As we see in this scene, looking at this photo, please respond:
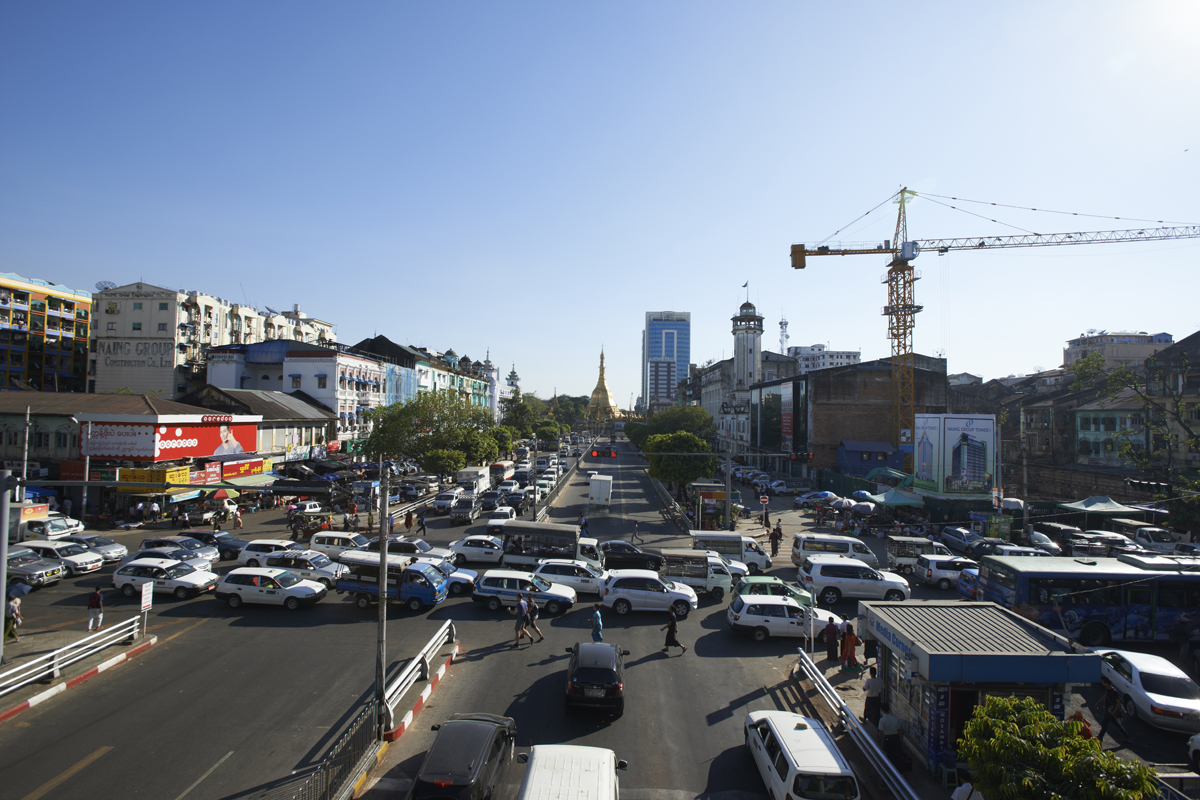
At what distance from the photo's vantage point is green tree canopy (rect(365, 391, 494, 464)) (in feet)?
163

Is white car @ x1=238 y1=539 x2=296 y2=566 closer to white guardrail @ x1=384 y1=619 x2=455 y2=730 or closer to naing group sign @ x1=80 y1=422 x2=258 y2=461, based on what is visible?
white guardrail @ x1=384 y1=619 x2=455 y2=730

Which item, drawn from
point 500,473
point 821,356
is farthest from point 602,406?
point 500,473

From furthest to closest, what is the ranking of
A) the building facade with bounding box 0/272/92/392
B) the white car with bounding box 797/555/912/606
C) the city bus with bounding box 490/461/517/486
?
the building facade with bounding box 0/272/92/392
the city bus with bounding box 490/461/517/486
the white car with bounding box 797/555/912/606

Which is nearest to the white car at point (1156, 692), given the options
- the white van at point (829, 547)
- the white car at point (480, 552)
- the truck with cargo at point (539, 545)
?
the white van at point (829, 547)

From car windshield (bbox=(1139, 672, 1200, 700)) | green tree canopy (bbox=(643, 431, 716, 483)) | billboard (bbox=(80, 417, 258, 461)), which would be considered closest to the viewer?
car windshield (bbox=(1139, 672, 1200, 700))

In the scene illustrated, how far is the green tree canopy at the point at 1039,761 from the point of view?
5883 millimetres

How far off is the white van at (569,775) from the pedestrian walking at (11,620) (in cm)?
1566

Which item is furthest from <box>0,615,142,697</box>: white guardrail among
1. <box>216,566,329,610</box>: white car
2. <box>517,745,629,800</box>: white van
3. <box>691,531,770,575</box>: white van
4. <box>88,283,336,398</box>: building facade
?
<box>88,283,336,398</box>: building facade

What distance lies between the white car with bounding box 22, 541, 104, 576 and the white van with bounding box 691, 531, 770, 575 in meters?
24.2

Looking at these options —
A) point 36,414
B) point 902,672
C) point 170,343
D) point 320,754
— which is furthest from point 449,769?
point 170,343

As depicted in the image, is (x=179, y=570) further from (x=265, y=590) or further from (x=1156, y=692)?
(x=1156, y=692)

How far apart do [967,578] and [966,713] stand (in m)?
13.8

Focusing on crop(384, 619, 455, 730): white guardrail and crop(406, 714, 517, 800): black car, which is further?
crop(384, 619, 455, 730): white guardrail

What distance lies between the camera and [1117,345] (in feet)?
254
